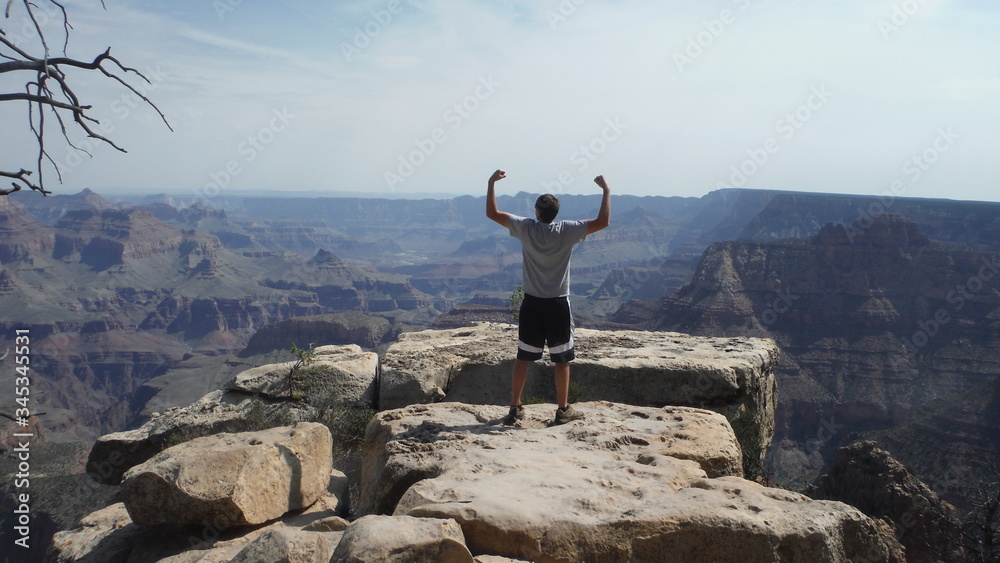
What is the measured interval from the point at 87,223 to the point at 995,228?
173774 mm

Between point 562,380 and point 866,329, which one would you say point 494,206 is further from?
point 866,329

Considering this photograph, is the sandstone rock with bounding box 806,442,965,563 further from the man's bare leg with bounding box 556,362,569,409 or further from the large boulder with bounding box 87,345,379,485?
the large boulder with bounding box 87,345,379,485

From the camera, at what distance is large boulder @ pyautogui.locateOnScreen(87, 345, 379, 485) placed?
668 cm

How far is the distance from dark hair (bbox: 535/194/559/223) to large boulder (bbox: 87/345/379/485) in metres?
3.33

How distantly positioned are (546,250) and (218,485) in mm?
2851

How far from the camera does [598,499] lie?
386 centimetres

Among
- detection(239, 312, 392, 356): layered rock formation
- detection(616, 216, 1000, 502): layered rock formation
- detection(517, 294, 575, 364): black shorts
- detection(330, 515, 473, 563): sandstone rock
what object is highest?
detection(517, 294, 575, 364): black shorts

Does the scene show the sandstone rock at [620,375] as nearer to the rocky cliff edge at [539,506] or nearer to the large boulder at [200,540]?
the rocky cliff edge at [539,506]

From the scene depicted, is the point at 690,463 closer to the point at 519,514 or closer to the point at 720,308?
the point at 519,514

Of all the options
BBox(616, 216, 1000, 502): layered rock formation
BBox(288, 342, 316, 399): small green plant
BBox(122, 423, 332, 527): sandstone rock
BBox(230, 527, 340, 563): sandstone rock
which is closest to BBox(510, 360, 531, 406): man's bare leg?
BBox(122, 423, 332, 527): sandstone rock

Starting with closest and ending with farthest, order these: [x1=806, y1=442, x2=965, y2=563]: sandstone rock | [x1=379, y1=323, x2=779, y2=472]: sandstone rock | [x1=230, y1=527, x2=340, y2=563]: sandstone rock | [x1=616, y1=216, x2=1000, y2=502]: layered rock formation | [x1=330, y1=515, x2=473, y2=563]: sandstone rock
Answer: [x1=330, y1=515, x2=473, y2=563]: sandstone rock → [x1=230, y1=527, x2=340, y2=563]: sandstone rock → [x1=379, y1=323, x2=779, y2=472]: sandstone rock → [x1=806, y1=442, x2=965, y2=563]: sandstone rock → [x1=616, y1=216, x2=1000, y2=502]: layered rock formation

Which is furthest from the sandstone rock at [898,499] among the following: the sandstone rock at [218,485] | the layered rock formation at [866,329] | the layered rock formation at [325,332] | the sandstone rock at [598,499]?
the layered rock formation at [325,332]

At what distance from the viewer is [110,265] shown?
15175 centimetres

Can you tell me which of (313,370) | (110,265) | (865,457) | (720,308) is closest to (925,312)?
(720,308)
